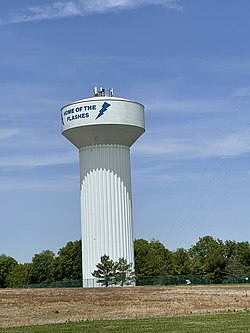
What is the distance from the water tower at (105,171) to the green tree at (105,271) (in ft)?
3.06

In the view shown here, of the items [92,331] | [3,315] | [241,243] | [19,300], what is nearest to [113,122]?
[19,300]

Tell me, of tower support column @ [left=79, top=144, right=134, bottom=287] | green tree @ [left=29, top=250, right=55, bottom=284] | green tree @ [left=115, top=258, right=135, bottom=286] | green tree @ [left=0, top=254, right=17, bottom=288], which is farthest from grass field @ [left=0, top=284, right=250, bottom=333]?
green tree @ [left=0, top=254, right=17, bottom=288]

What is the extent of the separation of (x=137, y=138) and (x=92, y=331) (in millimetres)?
47241

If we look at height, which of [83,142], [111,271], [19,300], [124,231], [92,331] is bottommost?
[92,331]

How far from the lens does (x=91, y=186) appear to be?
67312mm

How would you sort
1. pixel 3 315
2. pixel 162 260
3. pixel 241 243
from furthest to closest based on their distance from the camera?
pixel 241 243, pixel 162 260, pixel 3 315

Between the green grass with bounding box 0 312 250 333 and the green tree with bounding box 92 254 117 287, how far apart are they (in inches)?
1482

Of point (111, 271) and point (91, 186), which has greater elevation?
point (91, 186)

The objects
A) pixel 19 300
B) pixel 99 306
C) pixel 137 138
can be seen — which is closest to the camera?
pixel 99 306

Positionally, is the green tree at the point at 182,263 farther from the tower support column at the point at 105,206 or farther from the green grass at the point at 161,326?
the green grass at the point at 161,326

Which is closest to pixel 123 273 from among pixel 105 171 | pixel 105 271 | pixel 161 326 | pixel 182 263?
pixel 105 271

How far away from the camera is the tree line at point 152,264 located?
76438mm

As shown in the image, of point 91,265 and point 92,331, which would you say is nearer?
point 92,331

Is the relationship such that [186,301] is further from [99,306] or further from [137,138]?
[137,138]
